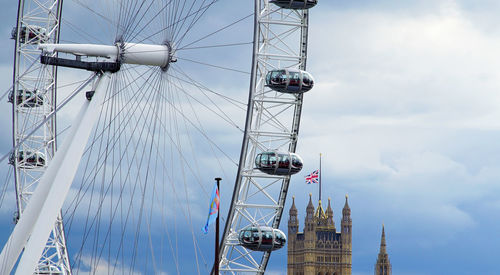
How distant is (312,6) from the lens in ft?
A: 134

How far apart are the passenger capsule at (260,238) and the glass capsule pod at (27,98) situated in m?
19.4

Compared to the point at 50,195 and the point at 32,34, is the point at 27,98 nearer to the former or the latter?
the point at 32,34

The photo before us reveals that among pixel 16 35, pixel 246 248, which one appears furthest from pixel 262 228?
pixel 16 35

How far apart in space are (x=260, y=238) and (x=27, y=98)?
67.0 feet

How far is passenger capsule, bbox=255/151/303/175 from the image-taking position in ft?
133

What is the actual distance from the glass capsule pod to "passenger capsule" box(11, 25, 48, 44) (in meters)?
3.18

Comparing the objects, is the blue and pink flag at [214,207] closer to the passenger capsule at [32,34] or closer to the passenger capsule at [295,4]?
the passenger capsule at [295,4]

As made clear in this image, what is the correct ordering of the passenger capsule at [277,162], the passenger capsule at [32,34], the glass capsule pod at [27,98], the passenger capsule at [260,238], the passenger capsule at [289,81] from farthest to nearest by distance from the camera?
the glass capsule pod at [27,98] < the passenger capsule at [32,34] < the passenger capsule at [260,238] < the passenger capsule at [277,162] < the passenger capsule at [289,81]

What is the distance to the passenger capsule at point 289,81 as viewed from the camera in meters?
39.9

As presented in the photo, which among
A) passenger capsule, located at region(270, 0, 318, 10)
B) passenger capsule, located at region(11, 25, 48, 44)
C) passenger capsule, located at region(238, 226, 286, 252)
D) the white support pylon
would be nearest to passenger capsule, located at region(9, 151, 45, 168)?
passenger capsule, located at region(11, 25, 48, 44)

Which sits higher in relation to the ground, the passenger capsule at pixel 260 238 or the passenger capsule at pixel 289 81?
the passenger capsule at pixel 289 81

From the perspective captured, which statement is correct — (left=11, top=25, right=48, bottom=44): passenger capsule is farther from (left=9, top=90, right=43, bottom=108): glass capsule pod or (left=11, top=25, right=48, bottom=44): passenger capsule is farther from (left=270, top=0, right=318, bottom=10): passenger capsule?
(left=270, top=0, right=318, bottom=10): passenger capsule

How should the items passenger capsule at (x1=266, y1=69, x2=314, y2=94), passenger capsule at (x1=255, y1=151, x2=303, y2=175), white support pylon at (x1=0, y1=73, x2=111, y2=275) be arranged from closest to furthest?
1. white support pylon at (x1=0, y1=73, x2=111, y2=275)
2. passenger capsule at (x1=266, y1=69, x2=314, y2=94)
3. passenger capsule at (x1=255, y1=151, x2=303, y2=175)

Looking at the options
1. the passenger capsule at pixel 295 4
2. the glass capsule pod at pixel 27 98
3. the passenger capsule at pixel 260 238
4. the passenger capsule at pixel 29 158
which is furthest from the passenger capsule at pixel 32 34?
the passenger capsule at pixel 260 238
